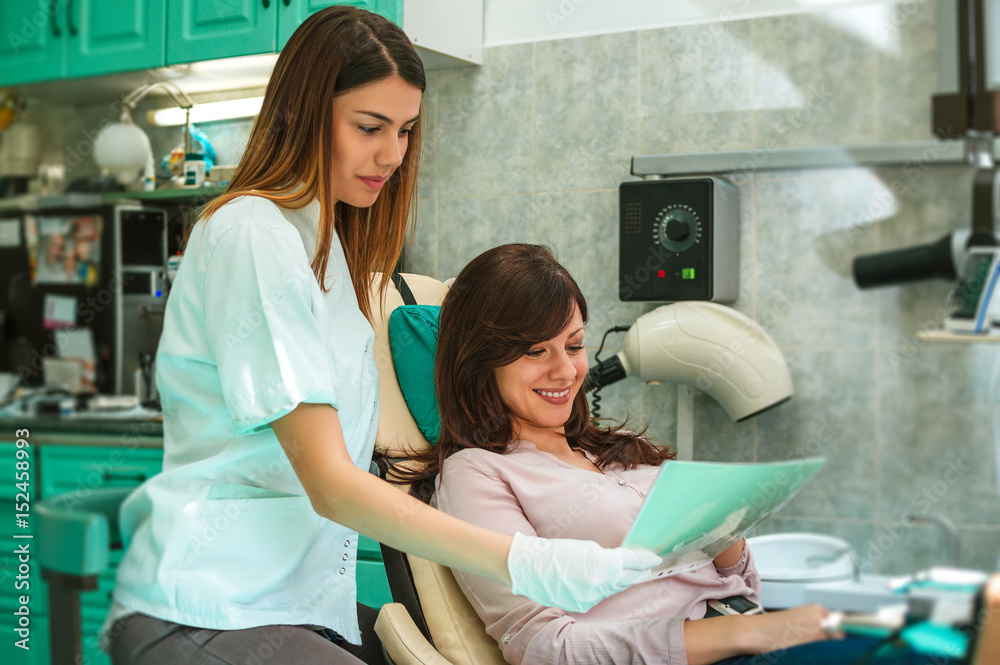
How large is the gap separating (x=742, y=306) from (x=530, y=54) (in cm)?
49

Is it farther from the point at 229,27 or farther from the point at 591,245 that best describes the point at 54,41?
the point at 591,245

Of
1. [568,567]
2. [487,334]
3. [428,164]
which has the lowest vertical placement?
[568,567]

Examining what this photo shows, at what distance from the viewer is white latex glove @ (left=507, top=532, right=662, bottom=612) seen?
720 millimetres

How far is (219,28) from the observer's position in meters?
1.07

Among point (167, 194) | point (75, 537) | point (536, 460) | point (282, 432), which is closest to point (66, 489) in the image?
point (75, 537)

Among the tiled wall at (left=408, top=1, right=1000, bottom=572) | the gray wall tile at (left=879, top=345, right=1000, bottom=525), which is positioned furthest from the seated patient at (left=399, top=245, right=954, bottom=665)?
the gray wall tile at (left=879, top=345, right=1000, bottom=525)

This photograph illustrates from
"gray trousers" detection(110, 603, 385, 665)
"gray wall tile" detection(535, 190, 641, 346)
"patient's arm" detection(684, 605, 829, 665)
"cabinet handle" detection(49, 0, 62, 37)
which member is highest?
"cabinet handle" detection(49, 0, 62, 37)

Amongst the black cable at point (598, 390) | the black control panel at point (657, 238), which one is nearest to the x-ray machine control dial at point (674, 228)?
the black control panel at point (657, 238)

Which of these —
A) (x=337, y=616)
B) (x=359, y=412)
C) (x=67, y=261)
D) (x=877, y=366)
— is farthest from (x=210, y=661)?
(x=877, y=366)

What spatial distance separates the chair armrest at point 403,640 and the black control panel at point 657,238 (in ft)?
1.71

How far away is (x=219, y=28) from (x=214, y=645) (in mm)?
763

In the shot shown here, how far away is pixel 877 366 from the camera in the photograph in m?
0.86

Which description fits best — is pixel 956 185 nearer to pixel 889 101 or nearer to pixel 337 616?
pixel 889 101

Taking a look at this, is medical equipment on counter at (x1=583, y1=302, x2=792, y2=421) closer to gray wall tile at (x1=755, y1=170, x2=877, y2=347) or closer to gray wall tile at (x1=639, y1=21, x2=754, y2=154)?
gray wall tile at (x1=755, y1=170, x2=877, y2=347)
